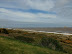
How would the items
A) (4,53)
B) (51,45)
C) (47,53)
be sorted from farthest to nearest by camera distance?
(51,45)
(47,53)
(4,53)

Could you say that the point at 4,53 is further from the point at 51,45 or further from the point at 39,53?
the point at 51,45

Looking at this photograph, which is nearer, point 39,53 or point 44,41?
point 39,53

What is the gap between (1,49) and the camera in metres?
15.5

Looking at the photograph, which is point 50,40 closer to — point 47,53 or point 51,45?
point 51,45

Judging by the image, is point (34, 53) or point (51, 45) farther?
point (51, 45)

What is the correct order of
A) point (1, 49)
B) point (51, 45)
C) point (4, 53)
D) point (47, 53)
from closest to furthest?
point (4, 53), point (1, 49), point (47, 53), point (51, 45)

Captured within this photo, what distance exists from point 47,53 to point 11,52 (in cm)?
514

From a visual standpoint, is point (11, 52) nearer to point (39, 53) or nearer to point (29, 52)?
point (29, 52)

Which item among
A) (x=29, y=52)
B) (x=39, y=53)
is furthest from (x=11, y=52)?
(x=39, y=53)

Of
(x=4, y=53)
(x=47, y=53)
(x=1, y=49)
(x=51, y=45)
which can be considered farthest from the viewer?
Result: (x=51, y=45)

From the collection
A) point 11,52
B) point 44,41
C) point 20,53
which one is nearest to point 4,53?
point 11,52

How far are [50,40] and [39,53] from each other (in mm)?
8833

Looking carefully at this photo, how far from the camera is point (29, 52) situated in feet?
51.8

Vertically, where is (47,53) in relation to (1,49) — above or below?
below
